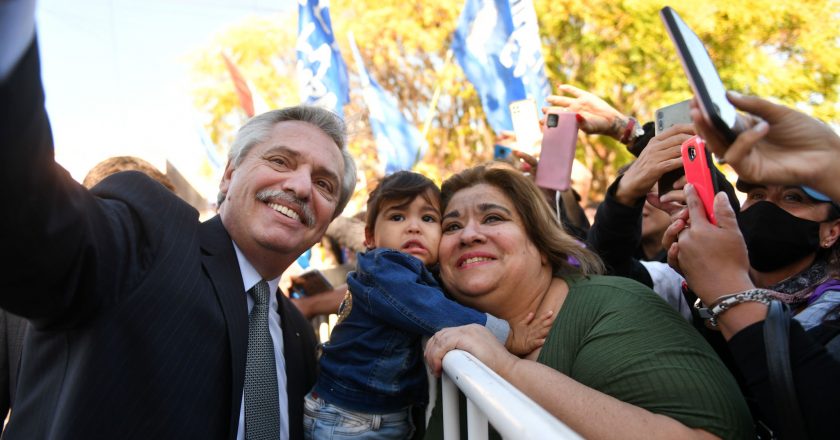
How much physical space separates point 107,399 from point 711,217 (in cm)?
171

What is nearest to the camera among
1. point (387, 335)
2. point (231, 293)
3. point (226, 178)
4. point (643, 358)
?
point (643, 358)

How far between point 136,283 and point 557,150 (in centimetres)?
215

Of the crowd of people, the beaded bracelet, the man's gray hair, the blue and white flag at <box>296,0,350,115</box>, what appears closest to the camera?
the crowd of people

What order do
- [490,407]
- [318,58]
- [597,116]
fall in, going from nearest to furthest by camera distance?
[490,407] → [597,116] → [318,58]

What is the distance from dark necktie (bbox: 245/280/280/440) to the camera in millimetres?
2176

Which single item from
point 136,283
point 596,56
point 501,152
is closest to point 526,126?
point 501,152

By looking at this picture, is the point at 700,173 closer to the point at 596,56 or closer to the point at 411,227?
the point at 411,227

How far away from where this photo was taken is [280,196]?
8.10ft

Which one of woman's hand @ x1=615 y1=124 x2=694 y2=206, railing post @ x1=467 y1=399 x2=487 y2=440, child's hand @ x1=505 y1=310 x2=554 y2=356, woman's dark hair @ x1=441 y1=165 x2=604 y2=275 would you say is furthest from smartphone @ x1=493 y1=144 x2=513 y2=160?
railing post @ x1=467 y1=399 x2=487 y2=440

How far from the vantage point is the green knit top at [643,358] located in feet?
5.49

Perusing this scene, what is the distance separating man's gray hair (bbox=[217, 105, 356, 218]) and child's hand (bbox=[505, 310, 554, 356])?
38.8 inches

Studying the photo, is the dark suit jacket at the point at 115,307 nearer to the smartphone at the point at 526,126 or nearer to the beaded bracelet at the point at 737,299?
the beaded bracelet at the point at 737,299

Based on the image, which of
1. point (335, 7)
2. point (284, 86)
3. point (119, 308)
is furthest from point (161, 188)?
point (284, 86)

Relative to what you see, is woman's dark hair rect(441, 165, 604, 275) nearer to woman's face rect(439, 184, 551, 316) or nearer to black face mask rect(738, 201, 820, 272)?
woman's face rect(439, 184, 551, 316)
